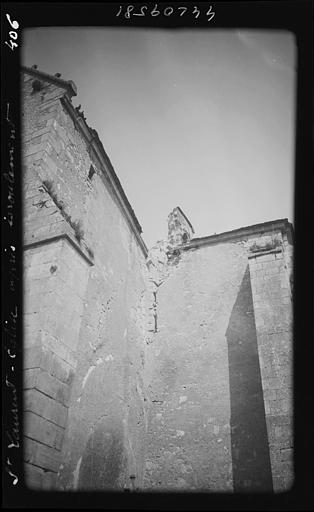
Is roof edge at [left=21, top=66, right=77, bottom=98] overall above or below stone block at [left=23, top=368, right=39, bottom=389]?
above

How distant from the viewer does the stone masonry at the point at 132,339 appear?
4738 millimetres

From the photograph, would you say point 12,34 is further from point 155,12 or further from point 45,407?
point 45,407

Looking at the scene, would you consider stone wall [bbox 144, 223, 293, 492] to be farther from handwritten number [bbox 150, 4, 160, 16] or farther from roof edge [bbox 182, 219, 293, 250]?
handwritten number [bbox 150, 4, 160, 16]

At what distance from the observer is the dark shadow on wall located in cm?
622

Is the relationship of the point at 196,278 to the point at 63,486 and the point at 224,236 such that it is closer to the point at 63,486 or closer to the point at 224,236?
the point at 224,236

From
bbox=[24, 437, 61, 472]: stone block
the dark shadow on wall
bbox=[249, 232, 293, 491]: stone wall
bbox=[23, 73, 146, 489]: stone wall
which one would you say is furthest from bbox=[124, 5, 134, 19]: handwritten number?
the dark shadow on wall

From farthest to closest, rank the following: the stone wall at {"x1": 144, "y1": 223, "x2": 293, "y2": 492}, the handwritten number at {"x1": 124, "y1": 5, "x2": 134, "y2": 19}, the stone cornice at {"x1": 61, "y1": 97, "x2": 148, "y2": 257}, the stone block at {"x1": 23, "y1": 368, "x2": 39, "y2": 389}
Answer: the stone cornice at {"x1": 61, "y1": 97, "x2": 148, "y2": 257} < the stone wall at {"x1": 144, "y1": 223, "x2": 293, "y2": 492} < the stone block at {"x1": 23, "y1": 368, "x2": 39, "y2": 389} < the handwritten number at {"x1": 124, "y1": 5, "x2": 134, "y2": 19}

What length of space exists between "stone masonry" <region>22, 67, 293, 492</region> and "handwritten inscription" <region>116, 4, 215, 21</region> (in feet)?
8.27

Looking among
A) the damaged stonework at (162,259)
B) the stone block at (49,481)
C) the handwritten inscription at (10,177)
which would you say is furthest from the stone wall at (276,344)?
the handwritten inscription at (10,177)

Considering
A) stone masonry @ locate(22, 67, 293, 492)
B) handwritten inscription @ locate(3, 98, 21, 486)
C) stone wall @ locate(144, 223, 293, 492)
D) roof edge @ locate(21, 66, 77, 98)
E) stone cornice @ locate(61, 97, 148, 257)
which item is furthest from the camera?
stone cornice @ locate(61, 97, 148, 257)

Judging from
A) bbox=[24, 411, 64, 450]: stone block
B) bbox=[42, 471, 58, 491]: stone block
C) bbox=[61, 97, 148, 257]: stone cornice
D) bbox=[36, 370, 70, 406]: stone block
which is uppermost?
bbox=[61, 97, 148, 257]: stone cornice

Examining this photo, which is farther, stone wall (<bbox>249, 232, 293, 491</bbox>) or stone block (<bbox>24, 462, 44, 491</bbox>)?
stone wall (<bbox>249, 232, 293, 491</bbox>)

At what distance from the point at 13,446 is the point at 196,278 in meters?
6.04

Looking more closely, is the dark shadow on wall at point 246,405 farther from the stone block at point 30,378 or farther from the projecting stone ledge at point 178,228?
the stone block at point 30,378
